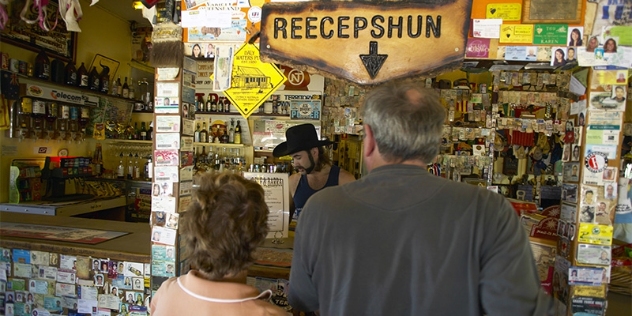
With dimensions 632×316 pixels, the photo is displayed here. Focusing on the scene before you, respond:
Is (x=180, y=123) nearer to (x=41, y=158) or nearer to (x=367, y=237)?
(x=367, y=237)

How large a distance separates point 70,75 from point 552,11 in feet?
20.0

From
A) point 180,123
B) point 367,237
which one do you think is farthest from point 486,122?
point 367,237

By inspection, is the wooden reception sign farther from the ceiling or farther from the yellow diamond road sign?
the ceiling

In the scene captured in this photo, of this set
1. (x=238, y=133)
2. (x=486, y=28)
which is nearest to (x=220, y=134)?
(x=238, y=133)

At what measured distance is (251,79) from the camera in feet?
7.53

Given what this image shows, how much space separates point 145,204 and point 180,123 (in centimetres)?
504

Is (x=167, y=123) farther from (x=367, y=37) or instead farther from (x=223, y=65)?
(x=367, y=37)

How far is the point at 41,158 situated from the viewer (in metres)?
5.71

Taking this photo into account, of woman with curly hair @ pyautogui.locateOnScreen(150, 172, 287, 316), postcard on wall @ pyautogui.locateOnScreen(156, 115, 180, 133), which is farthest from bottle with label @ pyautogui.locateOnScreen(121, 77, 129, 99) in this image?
woman with curly hair @ pyautogui.locateOnScreen(150, 172, 287, 316)

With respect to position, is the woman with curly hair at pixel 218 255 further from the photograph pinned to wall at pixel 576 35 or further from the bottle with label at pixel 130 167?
the bottle with label at pixel 130 167

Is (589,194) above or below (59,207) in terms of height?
above

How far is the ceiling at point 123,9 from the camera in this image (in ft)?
20.8

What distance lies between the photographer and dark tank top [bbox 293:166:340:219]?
335 cm

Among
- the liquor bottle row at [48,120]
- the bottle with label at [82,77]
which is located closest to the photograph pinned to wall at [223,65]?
the liquor bottle row at [48,120]
